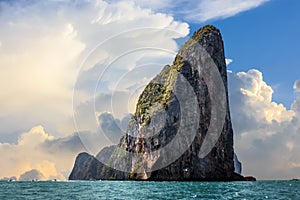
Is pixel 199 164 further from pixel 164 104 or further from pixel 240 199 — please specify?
pixel 240 199

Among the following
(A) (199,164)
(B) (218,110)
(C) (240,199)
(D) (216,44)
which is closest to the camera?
(C) (240,199)

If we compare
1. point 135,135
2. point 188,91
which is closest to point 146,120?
point 135,135

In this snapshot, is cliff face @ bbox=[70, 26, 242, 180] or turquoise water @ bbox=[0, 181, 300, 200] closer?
turquoise water @ bbox=[0, 181, 300, 200]

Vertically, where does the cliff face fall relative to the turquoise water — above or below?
above

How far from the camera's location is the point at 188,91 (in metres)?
178

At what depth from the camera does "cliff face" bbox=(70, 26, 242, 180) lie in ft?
533

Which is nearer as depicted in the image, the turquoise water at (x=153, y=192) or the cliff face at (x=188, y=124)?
the turquoise water at (x=153, y=192)

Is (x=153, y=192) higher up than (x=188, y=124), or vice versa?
(x=188, y=124)

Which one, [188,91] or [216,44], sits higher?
[216,44]

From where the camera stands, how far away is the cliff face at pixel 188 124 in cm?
16250

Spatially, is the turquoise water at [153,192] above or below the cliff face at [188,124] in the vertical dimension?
below

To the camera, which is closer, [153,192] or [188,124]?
[153,192]

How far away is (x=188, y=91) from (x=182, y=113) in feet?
37.9

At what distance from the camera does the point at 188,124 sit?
555 feet
